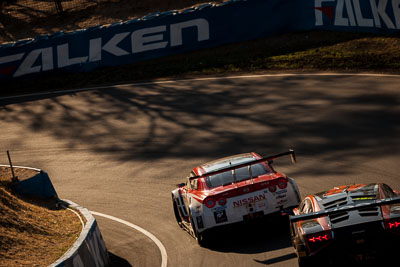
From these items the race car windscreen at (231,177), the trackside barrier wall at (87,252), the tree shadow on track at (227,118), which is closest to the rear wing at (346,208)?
the race car windscreen at (231,177)

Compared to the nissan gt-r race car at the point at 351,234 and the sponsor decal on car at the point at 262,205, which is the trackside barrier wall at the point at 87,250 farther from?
the nissan gt-r race car at the point at 351,234

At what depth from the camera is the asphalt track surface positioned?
11.9 meters

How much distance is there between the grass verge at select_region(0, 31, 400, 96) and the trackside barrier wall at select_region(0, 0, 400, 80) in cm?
39

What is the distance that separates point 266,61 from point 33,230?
54.2 feet

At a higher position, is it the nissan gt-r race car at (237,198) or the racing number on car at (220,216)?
the nissan gt-r race car at (237,198)

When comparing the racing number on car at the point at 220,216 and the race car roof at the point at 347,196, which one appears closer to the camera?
the race car roof at the point at 347,196

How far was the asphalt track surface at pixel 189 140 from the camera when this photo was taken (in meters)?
11.9

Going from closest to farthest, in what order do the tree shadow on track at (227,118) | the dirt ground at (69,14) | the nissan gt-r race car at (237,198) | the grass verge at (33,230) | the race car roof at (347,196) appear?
the race car roof at (347,196) → the grass verge at (33,230) → the nissan gt-r race car at (237,198) → the tree shadow on track at (227,118) → the dirt ground at (69,14)

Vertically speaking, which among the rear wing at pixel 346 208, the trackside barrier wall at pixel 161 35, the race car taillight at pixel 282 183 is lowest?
the race car taillight at pixel 282 183

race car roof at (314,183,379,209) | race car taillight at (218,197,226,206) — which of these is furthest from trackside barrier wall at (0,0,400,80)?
race car roof at (314,183,379,209)

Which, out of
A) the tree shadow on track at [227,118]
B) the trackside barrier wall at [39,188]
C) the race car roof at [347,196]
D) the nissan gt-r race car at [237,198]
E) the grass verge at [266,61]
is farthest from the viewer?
the grass verge at [266,61]

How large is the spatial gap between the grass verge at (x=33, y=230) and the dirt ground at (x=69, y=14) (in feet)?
78.0

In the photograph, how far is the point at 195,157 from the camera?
17.1 metres

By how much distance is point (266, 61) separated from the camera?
84.0 feet
